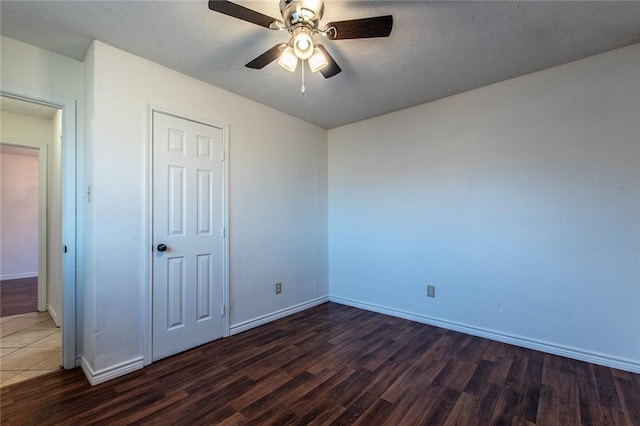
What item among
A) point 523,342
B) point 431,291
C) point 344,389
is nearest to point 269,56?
point 344,389

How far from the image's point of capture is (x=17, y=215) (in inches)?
214

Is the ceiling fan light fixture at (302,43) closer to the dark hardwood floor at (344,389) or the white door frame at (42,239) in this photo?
the dark hardwood floor at (344,389)

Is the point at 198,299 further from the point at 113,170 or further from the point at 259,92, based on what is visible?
the point at 259,92

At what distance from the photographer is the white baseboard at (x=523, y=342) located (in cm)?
220

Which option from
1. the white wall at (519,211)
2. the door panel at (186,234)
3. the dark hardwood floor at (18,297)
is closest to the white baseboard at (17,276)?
the dark hardwood floor at (18,297)

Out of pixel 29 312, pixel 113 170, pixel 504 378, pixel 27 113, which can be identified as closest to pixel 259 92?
pixel 113 170

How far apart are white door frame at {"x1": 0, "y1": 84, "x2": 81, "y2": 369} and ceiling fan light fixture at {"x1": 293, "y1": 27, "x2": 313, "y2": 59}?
197 cm

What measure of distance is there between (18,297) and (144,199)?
3.86m

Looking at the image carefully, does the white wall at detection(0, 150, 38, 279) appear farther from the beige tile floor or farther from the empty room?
the empty room

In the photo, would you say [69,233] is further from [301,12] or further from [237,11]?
[301,12]

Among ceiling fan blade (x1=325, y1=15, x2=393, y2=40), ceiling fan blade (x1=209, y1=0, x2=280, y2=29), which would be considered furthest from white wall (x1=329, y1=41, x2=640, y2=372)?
ceiling fan blade (x1=209, y1=0, x2=280, y2=29)

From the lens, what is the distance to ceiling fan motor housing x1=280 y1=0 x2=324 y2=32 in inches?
58.9

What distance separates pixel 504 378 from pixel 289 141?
10.4 ft

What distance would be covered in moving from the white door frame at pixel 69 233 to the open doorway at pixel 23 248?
146 millimetres
